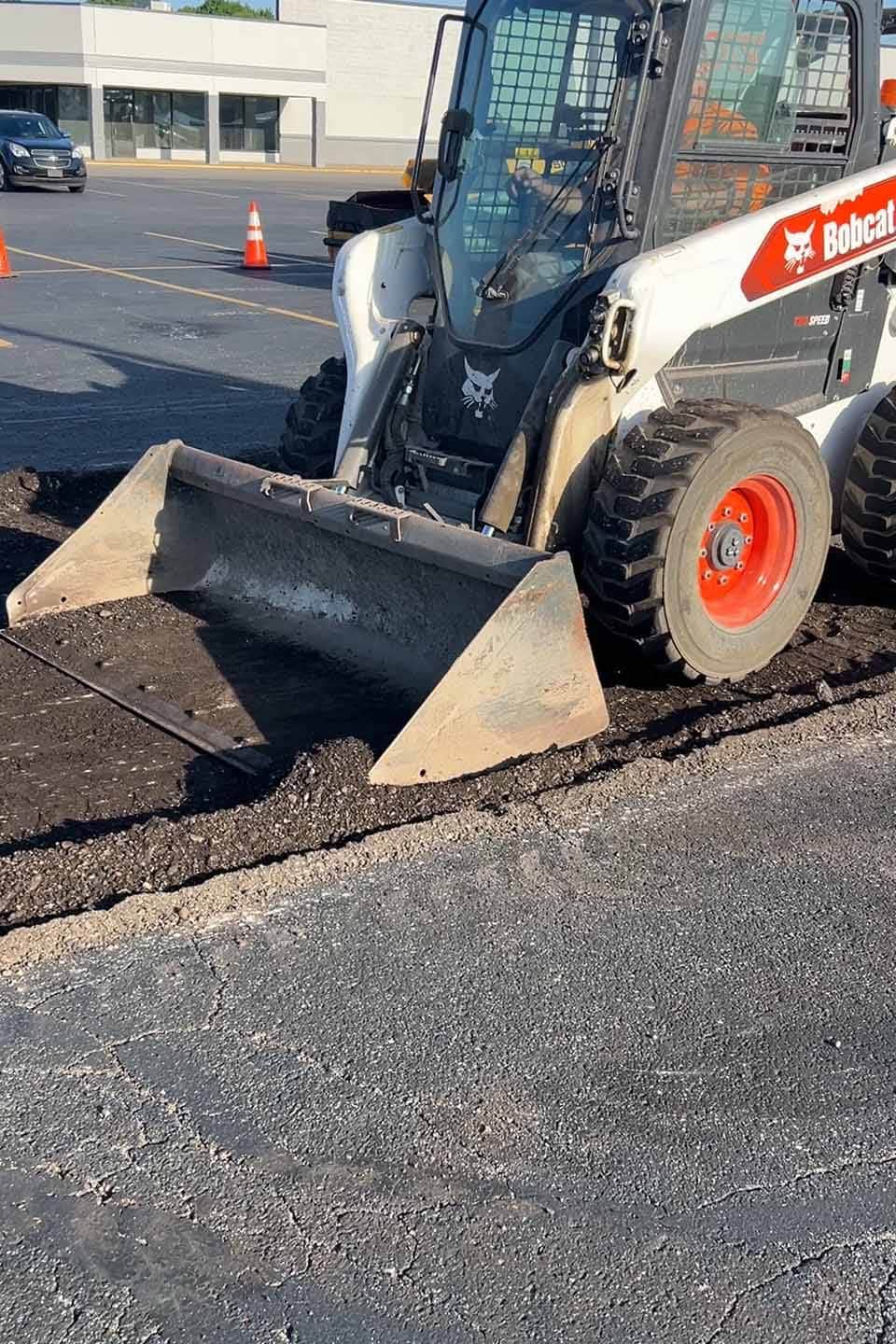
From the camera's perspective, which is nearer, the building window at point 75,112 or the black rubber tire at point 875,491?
the black rubber tire at point 875,491

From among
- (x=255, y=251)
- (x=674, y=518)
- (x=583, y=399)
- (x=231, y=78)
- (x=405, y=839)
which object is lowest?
(x=231, y=78)

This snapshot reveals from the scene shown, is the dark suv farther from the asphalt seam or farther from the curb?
the asphalt seam

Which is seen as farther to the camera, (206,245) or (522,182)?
(206,245)

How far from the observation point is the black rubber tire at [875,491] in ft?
20.6

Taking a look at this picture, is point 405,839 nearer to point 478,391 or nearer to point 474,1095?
point 474,1095

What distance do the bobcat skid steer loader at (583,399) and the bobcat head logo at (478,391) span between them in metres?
0.02

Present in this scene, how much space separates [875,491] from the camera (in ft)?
20.8

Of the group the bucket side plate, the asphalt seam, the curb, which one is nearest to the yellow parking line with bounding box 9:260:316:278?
the bucket side plate

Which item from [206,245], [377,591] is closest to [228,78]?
[206,245]

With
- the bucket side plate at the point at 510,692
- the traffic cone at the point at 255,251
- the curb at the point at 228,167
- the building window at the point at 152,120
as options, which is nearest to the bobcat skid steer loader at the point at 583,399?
the bucket side plate at the point at 510,692

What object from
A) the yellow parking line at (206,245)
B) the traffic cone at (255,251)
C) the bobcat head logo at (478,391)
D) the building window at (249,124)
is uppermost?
the bobcat head logo at (478,391)

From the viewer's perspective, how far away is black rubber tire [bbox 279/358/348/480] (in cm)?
680

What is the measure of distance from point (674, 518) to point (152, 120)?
159ft

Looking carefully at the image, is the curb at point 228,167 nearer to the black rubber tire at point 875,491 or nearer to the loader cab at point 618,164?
the loader cab at point 618,164
